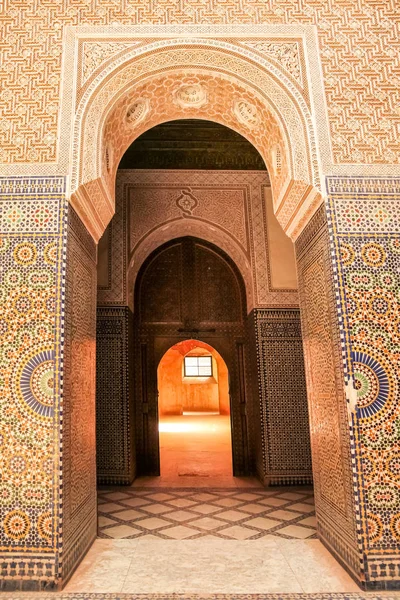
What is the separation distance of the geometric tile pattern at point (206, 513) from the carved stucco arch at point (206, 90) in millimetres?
2082

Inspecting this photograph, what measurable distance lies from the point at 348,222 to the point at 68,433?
76.0 inches

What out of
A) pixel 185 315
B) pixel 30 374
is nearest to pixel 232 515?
pixel 30 374

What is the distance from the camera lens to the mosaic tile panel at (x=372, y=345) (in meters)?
2.23

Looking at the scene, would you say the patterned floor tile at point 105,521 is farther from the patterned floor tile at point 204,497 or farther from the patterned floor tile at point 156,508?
the patterned floor tile at point 204,497

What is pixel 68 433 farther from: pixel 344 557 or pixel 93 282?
pixel 344 557

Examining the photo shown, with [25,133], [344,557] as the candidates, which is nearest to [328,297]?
[344,557]

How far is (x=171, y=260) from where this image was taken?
5.54 m

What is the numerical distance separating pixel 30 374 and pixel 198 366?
10.9m

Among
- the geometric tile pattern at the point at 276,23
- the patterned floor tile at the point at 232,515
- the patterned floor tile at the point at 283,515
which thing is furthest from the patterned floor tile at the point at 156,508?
the geometric tile pattern at the point at 276,23

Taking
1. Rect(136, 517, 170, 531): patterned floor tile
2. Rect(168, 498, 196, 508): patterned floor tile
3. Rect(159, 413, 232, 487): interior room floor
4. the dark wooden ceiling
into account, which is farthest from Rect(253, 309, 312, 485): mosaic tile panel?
the dark wooden ceiling

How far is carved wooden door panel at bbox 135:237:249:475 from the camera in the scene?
5195 mm

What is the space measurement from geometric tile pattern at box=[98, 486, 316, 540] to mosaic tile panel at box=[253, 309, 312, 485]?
219 millimetres

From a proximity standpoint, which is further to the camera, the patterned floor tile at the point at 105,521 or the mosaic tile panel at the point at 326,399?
the patterned floor tile at the point at 105,521

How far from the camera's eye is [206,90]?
121 inches
